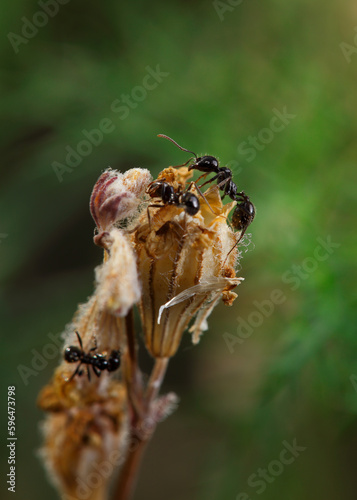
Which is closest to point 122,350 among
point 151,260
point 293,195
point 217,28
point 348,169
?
point 151,260

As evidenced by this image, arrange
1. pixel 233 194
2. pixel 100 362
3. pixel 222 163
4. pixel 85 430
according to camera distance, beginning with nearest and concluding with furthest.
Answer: pixel 100 362, pixel 233 194, pixel 85 430, pixel 222 163

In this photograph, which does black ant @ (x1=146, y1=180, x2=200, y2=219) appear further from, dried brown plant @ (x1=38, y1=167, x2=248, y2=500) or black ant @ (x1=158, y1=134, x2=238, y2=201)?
black ant @ (x1=158, y1=134, x2=238, y2=201)


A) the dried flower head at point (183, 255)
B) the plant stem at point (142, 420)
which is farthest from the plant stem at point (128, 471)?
the dried flower head at point (183, 255)

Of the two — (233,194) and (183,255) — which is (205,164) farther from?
(183,255)

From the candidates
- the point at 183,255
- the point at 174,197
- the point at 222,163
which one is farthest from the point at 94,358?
the point at 222,163

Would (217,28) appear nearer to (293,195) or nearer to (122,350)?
(293,195)

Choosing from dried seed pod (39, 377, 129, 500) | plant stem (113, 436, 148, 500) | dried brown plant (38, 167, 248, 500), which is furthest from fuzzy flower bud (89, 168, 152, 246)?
plant stem (113, 436, 148, 500)
